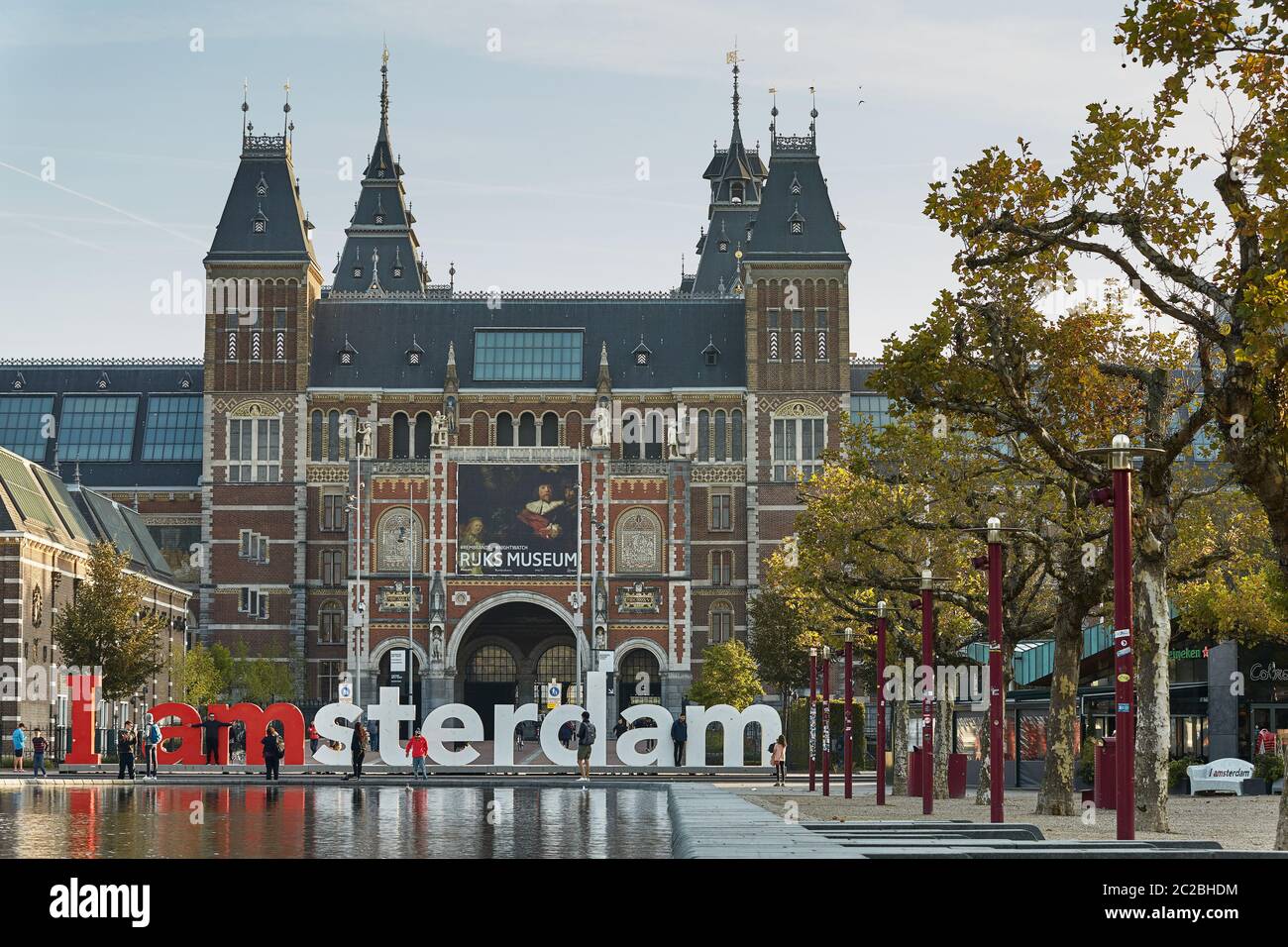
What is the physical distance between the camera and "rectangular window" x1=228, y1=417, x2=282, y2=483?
93875 millimetres

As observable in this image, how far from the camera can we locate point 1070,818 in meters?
31.2

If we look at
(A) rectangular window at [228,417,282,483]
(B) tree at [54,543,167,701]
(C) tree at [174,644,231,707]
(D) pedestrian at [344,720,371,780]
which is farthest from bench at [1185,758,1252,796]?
(A) rectangular window at [228,417,282,483]

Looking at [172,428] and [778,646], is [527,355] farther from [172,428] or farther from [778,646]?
[778,646]

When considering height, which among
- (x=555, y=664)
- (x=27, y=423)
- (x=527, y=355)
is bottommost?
(x=555, y=664)

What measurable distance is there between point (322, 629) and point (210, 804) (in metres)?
55.0

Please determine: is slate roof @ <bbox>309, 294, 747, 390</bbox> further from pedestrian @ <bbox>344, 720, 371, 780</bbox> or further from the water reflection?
the water reflection

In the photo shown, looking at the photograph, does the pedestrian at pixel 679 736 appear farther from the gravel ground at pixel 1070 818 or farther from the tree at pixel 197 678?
the tree at pixel 197 678

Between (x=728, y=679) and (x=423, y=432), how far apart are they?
25180mm

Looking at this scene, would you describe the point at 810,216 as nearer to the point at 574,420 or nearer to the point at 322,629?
the point at 574,420

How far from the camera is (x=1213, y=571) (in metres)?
43.5

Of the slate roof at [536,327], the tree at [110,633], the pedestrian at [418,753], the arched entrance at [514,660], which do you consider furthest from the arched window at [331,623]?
the pedestrian at [418,753]

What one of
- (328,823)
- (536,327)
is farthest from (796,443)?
(328,823)

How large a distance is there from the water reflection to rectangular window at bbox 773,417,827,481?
1836 inches
